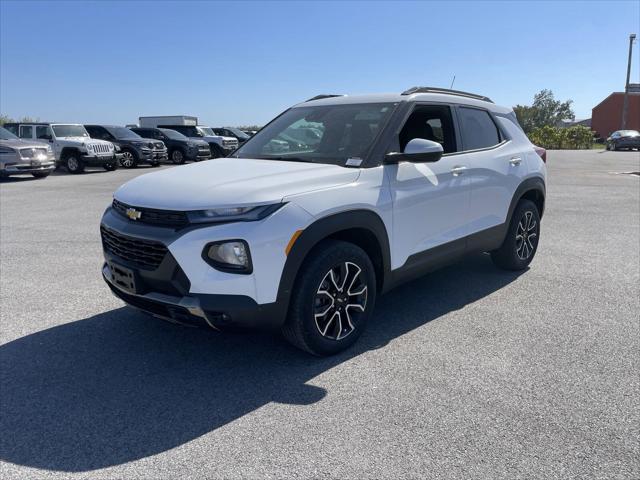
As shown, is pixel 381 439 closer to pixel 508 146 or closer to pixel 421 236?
pixel 421 236

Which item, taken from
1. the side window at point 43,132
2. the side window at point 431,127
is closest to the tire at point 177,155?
the side window at point 43,132

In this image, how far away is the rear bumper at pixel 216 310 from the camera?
3042 mm

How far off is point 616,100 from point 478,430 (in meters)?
65.4

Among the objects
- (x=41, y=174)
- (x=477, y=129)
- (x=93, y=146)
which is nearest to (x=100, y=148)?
(x=93, y=146)

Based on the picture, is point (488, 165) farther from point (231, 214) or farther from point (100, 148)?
point (100, 148)

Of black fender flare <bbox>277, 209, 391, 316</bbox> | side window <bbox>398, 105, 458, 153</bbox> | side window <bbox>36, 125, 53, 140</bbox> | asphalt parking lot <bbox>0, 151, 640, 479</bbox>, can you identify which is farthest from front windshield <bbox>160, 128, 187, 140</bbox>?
black fender flare <bbox>277, 209, 391, 316</bbox>

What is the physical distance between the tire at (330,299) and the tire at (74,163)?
17636 mm

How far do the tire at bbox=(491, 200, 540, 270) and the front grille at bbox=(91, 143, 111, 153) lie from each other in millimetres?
16722

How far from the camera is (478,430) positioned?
9.18 ft

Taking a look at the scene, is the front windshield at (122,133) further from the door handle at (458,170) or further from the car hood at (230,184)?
the door handle at (458,170)

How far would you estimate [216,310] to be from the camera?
3.04m

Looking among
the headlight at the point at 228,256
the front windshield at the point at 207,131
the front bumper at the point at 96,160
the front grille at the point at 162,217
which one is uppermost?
the front windshield at the point at 207,131

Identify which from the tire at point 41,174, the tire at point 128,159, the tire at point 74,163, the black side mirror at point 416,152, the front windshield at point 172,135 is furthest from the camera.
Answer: the front windshield at point 172,135

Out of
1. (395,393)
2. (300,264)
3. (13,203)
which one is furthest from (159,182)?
(13,203)
